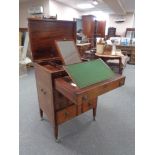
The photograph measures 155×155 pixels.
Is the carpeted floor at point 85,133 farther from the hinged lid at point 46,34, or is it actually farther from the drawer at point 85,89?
the hinged lid at point 46,34

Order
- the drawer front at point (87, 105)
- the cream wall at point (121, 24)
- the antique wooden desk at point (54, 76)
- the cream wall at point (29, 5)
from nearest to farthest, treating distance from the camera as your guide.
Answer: the antique wooden desk at point (54, 76) < the drawer front at point (87, 105) < the cream wall at point (29, 5) < the cream wall at point (121, 24)

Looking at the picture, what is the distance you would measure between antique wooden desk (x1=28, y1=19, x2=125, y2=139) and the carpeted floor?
0.63ft

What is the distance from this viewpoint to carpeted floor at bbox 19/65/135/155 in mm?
1542

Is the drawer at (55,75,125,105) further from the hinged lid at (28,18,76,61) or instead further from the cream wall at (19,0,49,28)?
the cream wall at (19,0,49,28)

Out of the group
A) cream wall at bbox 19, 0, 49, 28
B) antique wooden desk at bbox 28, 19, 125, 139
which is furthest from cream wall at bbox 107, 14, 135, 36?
antique wooden desk at bbox 28, 19, 125, 139

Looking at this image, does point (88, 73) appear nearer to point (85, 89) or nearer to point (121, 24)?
point (85, 89)

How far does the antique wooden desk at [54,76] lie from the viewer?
127cm

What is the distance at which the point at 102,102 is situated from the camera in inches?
101

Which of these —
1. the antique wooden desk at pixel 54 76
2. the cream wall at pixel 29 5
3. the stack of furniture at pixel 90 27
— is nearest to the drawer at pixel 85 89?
the antique wooden desk at pixel 54 76

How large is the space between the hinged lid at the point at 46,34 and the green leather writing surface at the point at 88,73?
1.84 ft

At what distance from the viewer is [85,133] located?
70.3 inches

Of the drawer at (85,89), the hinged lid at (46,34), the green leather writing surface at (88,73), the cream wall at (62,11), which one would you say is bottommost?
the drawer at (85,89)

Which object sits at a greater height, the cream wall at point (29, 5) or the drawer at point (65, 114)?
the cream wall at point (29, 5)
